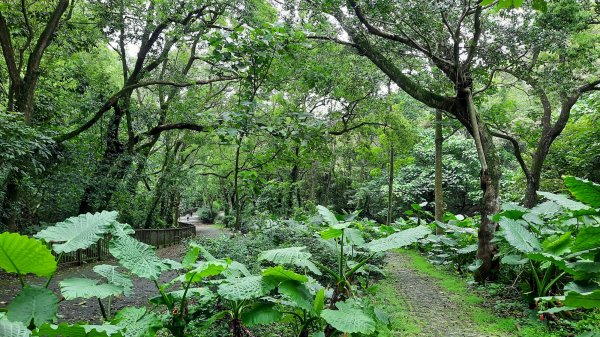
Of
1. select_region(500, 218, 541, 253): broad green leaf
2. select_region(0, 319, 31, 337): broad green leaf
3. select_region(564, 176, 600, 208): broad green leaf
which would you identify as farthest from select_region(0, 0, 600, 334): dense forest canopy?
select_region(0, 319, 31, 337): broad green leaf

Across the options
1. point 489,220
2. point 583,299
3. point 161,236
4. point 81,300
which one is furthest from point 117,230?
point 161,236

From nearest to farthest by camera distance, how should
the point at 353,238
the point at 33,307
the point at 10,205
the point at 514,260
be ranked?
the point at 33,307 → the point at 353,238 → the point at 514,260 → the point at 10,205

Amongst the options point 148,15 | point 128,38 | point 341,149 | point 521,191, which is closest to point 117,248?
point 148,15

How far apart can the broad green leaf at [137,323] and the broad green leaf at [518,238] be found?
12.2 feet

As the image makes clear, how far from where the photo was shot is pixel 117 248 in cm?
296

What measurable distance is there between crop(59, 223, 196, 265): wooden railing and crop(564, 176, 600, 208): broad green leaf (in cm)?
647

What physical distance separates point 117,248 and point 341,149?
15715mm

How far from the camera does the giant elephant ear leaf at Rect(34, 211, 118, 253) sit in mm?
2739

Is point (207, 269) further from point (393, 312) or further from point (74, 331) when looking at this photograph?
point (393, 312)

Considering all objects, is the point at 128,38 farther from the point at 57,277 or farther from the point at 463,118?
the point at 463,118

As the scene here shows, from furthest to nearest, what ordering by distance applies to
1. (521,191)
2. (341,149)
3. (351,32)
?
(341,149)
(521,191)
(351,32)

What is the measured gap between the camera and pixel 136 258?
2.98 meters

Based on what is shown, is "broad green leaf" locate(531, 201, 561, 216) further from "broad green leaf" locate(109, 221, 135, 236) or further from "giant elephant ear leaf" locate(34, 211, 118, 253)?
"giant elephant ear leaf" locate(34, 211, 118, 253)

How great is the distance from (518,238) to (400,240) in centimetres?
182
